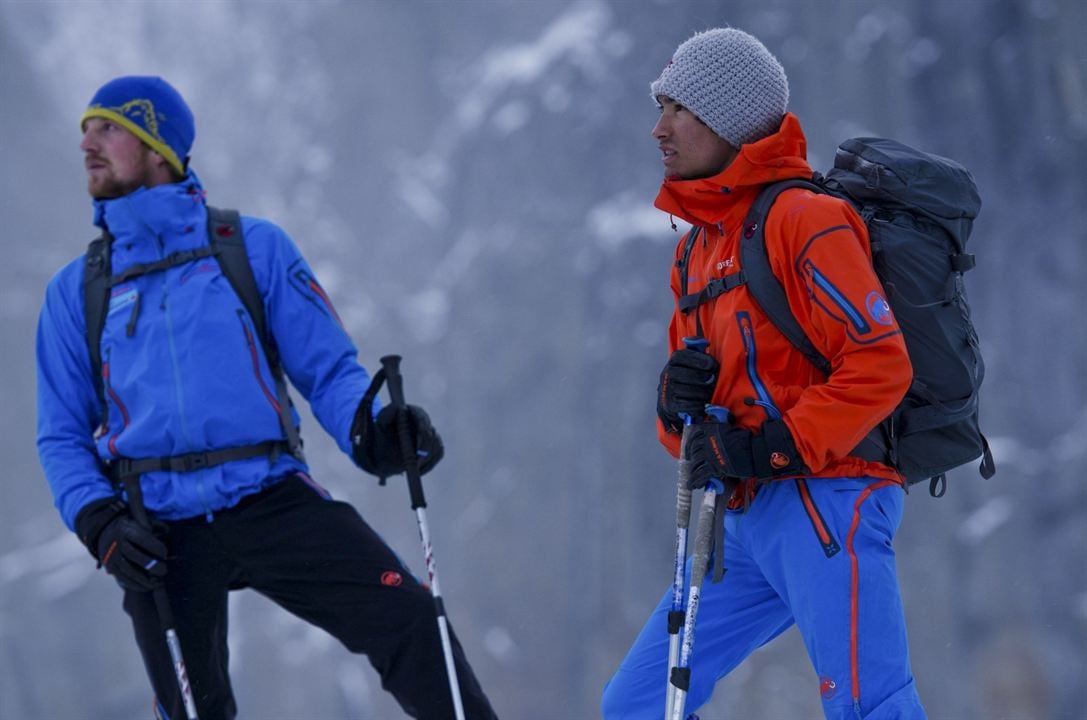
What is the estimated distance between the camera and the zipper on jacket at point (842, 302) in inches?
74.0

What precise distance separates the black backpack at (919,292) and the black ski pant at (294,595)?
102cm

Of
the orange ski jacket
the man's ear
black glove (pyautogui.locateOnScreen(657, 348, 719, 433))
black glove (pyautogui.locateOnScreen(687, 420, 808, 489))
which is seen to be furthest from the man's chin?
black glove (pyautogui.locateOnScreen(687, 420, 808, 489))

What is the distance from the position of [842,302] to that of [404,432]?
107cm

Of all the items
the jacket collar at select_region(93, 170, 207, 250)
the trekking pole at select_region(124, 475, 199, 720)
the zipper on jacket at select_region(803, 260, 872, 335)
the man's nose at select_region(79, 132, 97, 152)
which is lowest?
the trekking pole at select_region(124, 475, 199, 720)

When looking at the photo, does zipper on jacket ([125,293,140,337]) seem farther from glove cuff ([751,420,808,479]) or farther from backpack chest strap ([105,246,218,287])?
glove cuff ([751,420,808,479])

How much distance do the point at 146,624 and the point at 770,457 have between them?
1.51 metres

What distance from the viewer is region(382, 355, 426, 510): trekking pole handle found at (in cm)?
250

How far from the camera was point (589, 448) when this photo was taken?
4984 millimetres

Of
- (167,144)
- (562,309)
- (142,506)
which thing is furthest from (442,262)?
(142,506)

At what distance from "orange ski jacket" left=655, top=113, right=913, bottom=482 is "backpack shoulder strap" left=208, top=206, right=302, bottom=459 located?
999 mm

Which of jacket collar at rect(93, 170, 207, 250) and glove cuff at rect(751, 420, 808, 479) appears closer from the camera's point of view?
glove cuff at rect(751, 420, 808, 479)

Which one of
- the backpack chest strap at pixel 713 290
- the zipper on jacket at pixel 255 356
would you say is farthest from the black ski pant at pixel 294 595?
the backpack chest strap at pixel 713 290

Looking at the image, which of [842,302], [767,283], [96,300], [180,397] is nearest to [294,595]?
[180,397]

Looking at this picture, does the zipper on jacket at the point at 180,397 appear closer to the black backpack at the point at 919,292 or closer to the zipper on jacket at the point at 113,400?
the zipper on jacket at the point at 113,400
